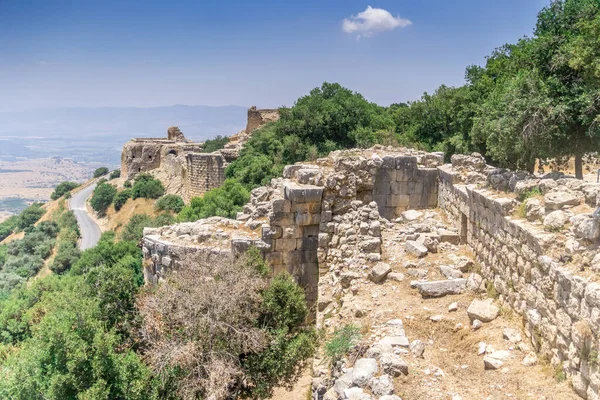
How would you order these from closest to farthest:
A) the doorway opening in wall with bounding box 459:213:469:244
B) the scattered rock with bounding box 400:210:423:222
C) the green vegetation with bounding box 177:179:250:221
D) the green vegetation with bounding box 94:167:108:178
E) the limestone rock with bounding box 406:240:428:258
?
the limestone rock with bounding box 406:240:428:258
the doorway opening in wall with bounding box 459:213:469:244
the scattered rock with bounding box 400:210:423:222
the green vegetation with bounding box 177:179:250:221
the green vegetation with bounding box 94:167:108:178

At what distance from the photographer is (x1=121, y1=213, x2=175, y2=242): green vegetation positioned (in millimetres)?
24839

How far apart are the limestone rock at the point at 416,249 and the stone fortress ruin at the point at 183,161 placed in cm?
1977

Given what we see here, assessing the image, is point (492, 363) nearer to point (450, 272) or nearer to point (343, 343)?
point (343, 343)

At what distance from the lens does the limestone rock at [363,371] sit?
4652 millimetres

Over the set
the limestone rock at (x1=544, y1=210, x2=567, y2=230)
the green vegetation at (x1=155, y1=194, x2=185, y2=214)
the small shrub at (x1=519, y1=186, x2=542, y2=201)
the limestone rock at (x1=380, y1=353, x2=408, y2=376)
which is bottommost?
the green vegetation at (x1=155, y1=194, x2=185, y2=214)

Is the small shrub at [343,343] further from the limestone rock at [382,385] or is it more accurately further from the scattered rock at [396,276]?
the scattered rock at [396,276]

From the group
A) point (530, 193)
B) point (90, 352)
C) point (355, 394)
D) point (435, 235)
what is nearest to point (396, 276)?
point (435, 235)

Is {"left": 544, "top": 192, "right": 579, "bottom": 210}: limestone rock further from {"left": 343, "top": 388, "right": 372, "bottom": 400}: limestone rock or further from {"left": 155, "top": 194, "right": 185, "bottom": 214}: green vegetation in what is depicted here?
{"left": 155, "top": 194, "right": 185, "bottom": 214}: green vegetation

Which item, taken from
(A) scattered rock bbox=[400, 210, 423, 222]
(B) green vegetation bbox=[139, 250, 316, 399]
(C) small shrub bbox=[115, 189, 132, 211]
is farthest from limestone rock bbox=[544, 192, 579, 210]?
(C) small shrub bbox=[115, 189, 132, 211]

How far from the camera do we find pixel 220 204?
18.5 m

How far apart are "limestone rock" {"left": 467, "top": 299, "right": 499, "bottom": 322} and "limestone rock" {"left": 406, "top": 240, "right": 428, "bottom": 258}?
1.79 meters

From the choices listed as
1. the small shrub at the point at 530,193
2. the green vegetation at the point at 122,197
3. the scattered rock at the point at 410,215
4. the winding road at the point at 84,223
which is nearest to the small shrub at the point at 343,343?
the small shrub at the point at 530,193

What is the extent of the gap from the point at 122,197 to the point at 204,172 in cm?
1046

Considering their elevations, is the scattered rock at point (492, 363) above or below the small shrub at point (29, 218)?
above
